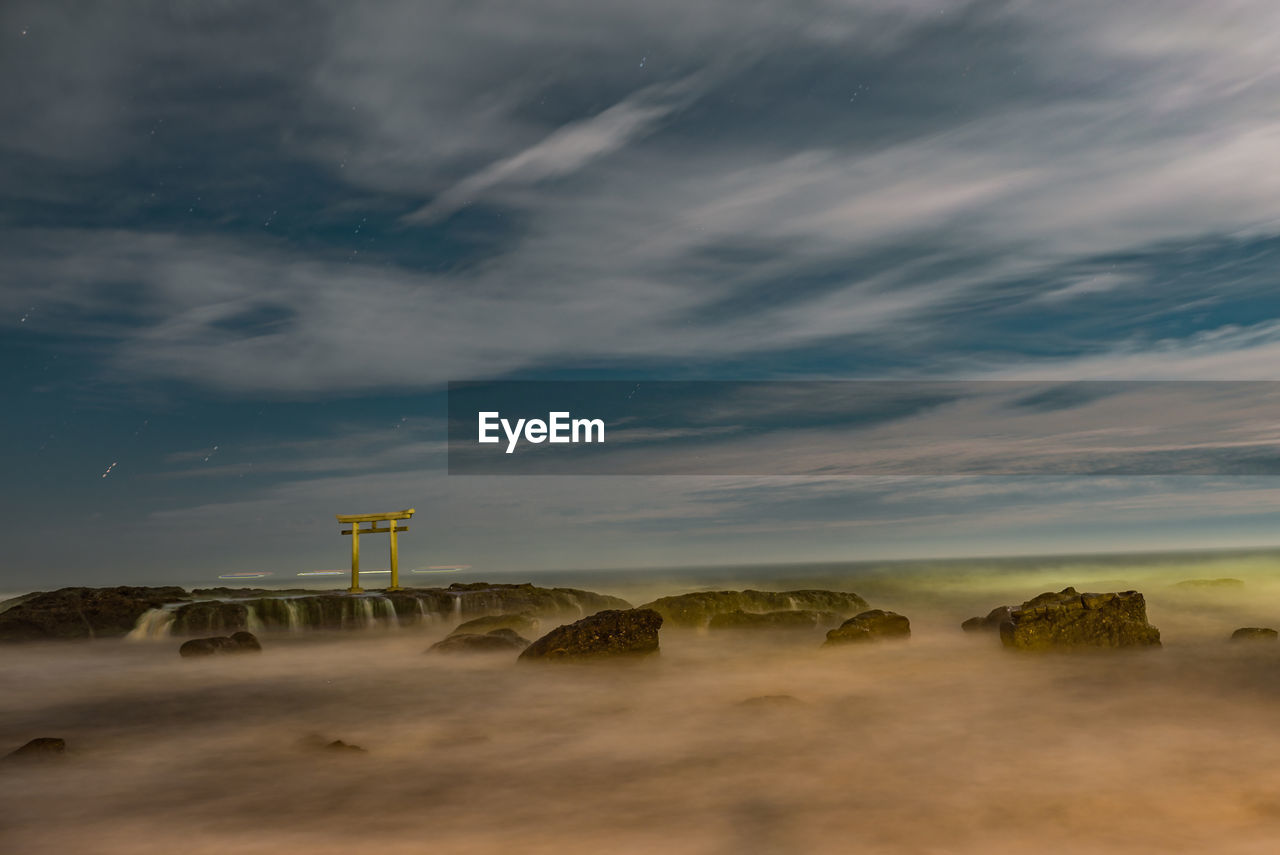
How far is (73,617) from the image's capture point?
84.8 feet

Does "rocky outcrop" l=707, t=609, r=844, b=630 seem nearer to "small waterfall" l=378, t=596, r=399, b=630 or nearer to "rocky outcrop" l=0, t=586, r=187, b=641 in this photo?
"small waterfall" l=378, t=596, r=399, b=630

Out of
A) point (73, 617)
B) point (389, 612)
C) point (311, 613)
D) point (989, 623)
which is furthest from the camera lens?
point (389, 612)

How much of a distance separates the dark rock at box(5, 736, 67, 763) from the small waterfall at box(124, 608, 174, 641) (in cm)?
1630

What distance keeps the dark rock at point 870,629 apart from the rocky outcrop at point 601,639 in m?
3.99

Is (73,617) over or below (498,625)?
over

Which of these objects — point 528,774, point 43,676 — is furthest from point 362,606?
point 528,774

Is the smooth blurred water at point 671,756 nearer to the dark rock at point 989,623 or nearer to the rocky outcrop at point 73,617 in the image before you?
the dark rock at point 989,623

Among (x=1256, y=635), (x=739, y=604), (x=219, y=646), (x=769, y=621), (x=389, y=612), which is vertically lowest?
(x=1256, y=635)

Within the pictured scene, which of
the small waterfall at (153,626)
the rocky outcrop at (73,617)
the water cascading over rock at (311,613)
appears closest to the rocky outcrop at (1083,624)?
the water cascading over rock at (311,613)

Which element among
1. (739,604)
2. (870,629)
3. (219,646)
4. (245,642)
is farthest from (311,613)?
(870,629)

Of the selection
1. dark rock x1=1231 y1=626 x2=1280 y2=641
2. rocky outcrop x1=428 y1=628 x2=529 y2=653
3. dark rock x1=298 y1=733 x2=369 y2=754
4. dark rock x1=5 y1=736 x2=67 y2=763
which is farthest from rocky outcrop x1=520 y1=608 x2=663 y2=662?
dark rock x1=1231 y1=626 x2=1280 y2=641

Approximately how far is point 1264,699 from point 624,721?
29.0 feet

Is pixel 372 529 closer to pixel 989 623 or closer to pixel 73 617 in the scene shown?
pixel 73 617

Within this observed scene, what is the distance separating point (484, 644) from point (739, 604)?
438 inches
